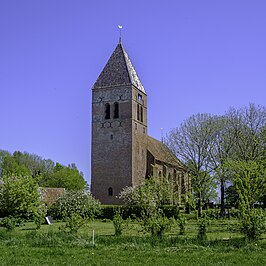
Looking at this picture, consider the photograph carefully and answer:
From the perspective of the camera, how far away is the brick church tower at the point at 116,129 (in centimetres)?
4356

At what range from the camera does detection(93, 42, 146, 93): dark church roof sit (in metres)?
46.3

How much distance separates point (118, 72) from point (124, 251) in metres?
36.7

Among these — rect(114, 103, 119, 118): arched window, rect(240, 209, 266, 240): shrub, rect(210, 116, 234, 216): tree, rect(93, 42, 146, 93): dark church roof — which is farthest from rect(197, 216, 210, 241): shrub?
rect(93, 42, 146, 93): dark church roof

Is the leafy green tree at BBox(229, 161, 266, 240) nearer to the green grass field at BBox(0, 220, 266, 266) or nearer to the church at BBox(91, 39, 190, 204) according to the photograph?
the green grass field at BBox(0, 220, 266, 266)

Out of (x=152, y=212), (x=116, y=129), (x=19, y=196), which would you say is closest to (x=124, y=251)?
(x=152, y=212)

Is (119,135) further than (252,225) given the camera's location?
Yes

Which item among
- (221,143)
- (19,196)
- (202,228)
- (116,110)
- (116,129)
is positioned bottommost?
(202,228)

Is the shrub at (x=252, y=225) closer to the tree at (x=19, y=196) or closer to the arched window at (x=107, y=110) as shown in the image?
the tree at (x=19, y=196)

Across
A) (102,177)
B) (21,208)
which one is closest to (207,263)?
(21,208)

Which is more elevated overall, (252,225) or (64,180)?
(64,180)

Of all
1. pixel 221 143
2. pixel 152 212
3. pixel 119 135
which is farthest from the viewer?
pixel 119 135

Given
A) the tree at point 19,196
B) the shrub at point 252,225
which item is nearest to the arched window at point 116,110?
the tree at point 19,196

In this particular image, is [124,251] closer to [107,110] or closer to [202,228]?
[202,228]

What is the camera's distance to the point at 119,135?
44.9 metres
